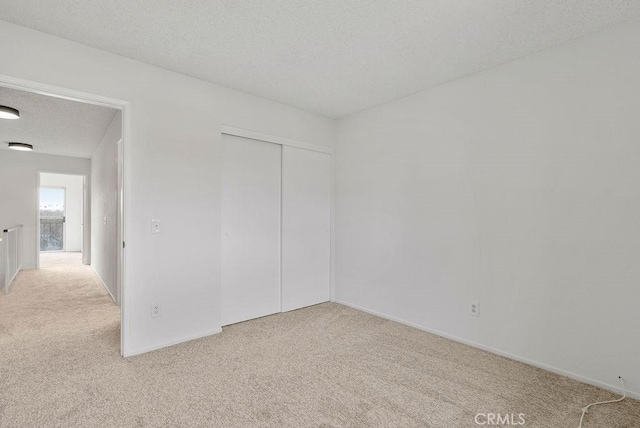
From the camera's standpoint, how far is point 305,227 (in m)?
3.95

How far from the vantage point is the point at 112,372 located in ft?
7.50

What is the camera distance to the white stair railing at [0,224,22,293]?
460 centimetres

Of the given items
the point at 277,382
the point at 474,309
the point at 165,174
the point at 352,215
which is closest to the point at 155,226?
the point at 165,174

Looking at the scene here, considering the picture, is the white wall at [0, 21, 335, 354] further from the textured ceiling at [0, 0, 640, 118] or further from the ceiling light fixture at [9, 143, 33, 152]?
the ceiling light fixture at [9, 143, 33, 152]

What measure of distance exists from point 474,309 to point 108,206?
4.93 metres

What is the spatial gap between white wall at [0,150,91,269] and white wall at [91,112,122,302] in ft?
5.43

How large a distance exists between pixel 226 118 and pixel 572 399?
3587 millimetres

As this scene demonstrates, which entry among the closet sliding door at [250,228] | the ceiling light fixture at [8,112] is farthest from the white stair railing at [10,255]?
the closet sliding door at [250,228]

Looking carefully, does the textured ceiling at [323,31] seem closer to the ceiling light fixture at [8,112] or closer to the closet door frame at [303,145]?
the closet door frame at [303,145]

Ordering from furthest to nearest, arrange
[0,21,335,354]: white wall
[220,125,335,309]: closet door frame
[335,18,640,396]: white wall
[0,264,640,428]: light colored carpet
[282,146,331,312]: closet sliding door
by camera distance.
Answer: [282,146,331,312]: closet sliding door, [220,125,335,309]: closet door frame, [0,21,335,354]: white wall, [335,18,640,396]: white wall, [0,264,640,428]: light colored carpet

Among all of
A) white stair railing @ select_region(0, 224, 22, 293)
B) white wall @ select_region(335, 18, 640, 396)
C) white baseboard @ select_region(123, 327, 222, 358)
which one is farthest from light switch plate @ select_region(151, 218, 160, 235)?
white stair railing @ select_region(0, 224, 22, 293)

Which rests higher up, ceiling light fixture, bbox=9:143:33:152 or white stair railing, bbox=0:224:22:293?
ceiling light fixture, bbox=9:143:33:152

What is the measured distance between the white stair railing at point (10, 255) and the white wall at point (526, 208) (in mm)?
5391

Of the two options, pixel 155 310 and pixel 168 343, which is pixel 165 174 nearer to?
pixel 155 310
